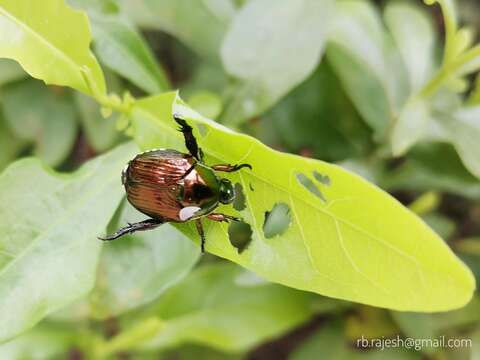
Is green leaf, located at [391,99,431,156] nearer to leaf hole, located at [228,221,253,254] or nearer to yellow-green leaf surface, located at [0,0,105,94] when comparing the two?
leaf hole, located at [228,221,253,254]

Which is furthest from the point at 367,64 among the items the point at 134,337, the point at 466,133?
the point at 134,337

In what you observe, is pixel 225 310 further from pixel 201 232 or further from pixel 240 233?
pixel 201 232

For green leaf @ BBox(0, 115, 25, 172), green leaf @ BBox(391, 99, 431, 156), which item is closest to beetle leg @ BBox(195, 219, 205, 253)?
green leaf @ BBox(391, 99, 431, 156)

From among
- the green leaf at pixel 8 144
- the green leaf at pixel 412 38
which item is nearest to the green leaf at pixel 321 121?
the green leaf at pixel 412 38

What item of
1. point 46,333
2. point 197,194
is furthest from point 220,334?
point 197,194

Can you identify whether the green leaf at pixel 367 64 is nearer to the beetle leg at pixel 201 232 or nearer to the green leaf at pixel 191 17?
the green leaf at pixel 191 17

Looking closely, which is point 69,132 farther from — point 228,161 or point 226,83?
point 228,161

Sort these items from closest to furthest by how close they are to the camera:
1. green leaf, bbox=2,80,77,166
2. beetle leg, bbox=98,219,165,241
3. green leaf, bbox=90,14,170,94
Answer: beetle leg, bbox=98,219,165,241 → green leaf, bbox=90,14,170,94 → green leaf, bbox=2,80,77,166
